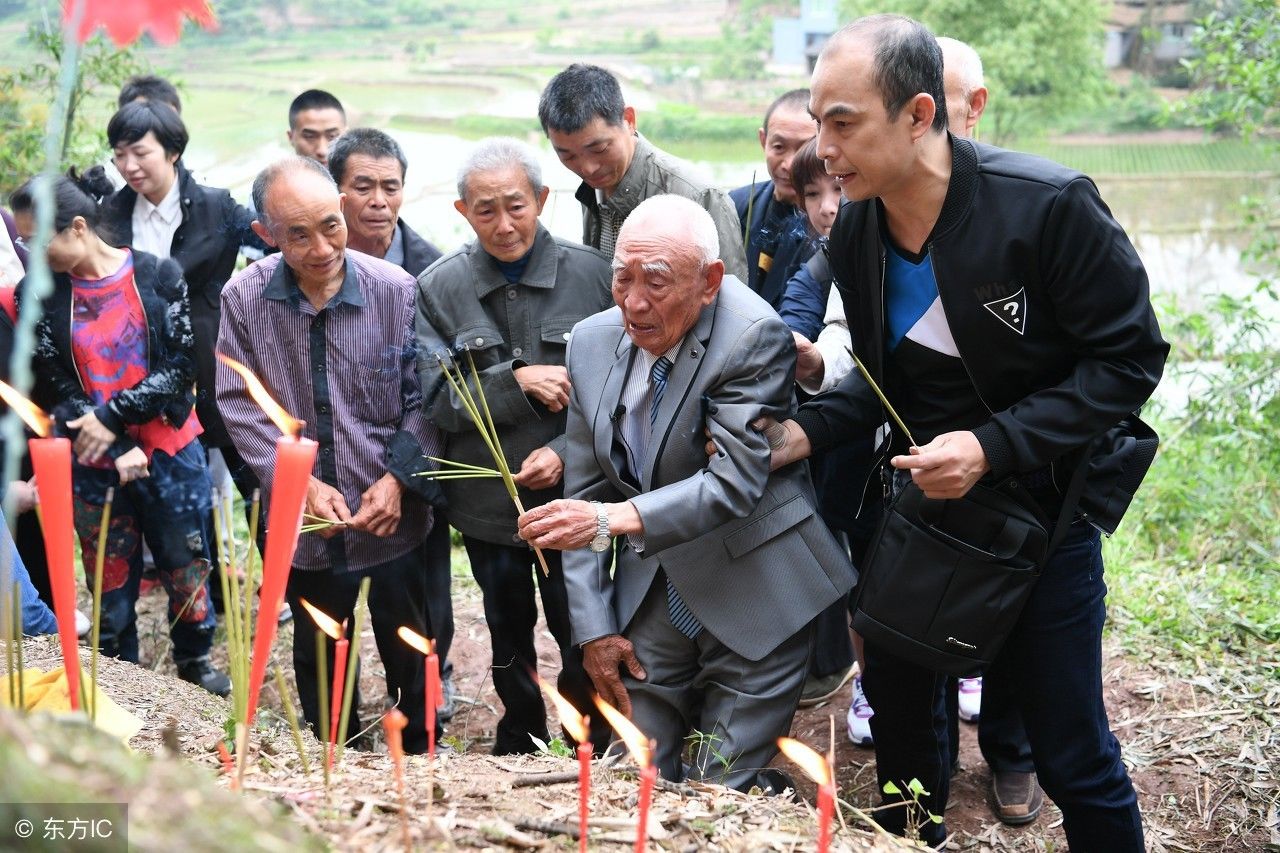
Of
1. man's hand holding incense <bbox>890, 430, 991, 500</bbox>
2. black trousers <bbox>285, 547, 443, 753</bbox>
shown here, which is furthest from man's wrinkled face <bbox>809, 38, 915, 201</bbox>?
black trousers <bbox>285, 547, 443, 753</bbox>

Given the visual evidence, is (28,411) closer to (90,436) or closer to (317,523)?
(317,523)

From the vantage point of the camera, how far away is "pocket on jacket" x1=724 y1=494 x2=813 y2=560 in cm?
289

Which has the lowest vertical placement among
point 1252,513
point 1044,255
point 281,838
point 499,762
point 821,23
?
point 1252,513

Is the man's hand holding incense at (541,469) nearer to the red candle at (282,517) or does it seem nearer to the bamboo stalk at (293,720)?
the bamboo stalk at (293,720)

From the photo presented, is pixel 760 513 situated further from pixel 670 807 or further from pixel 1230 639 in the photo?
pixel 1230 639

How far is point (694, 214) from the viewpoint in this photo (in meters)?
2.74

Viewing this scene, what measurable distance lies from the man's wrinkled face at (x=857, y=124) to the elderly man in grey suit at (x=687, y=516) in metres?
0.46

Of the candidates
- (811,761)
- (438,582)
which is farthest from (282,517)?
(438,582)

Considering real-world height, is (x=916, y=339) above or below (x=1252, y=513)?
above

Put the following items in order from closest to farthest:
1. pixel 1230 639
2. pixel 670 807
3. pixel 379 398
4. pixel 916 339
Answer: pixel 670 807 < pixel 916 339 < pixel 379 398 < pixel 1230 639

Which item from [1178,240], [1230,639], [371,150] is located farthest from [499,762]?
[1178,240]

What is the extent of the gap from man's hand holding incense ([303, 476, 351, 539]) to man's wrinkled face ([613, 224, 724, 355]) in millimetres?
1157

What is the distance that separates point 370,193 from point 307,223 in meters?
0.81

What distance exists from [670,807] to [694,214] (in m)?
1.36
